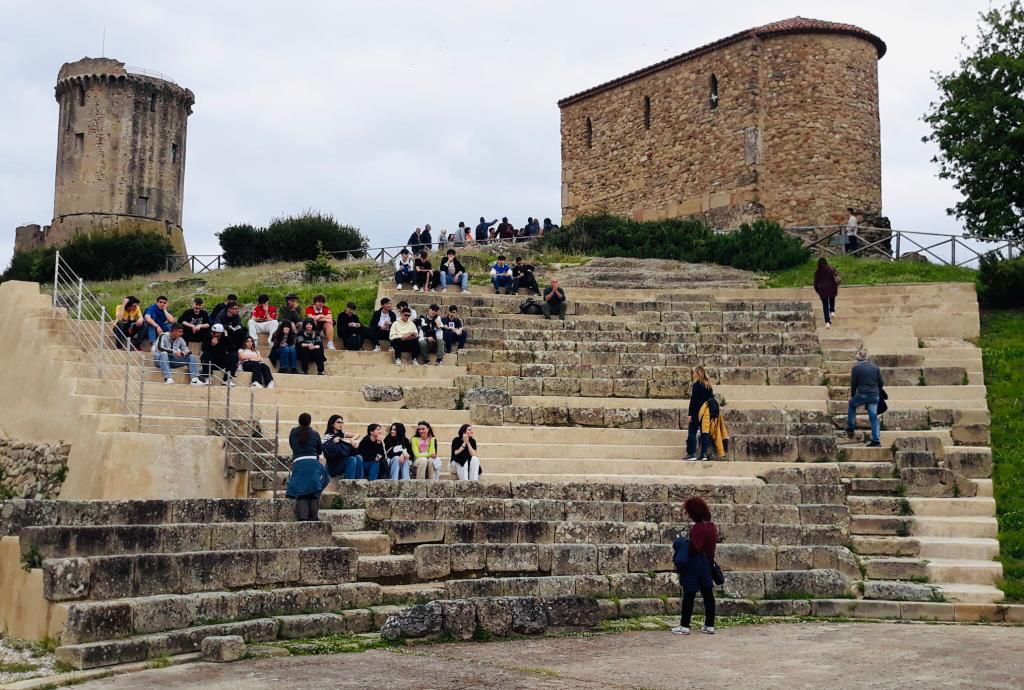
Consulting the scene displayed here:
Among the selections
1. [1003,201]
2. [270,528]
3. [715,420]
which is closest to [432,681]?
[270,528]

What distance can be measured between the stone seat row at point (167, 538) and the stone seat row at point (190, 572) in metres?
0.25

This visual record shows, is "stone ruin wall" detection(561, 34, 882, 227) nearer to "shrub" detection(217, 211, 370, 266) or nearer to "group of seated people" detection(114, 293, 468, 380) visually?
"shrub" detection(217, 211, 370, 266)

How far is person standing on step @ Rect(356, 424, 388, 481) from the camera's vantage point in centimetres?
1342

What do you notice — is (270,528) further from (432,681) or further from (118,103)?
(118,103)

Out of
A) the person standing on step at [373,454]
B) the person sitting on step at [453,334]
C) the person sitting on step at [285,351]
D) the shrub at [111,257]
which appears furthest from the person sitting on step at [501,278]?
the shrub at [111,257]

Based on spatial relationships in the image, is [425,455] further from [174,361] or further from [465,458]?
[174,361]

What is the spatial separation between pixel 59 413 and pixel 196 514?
15.0 ft

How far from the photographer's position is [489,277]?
26078mm

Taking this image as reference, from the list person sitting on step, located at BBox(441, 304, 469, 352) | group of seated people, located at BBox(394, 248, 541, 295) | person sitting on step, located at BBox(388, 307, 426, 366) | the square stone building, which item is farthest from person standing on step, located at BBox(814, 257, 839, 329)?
the square stone building

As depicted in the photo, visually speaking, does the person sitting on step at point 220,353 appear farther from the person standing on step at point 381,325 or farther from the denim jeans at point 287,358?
the person standing on step at point 381,325

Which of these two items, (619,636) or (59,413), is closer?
(619,636)

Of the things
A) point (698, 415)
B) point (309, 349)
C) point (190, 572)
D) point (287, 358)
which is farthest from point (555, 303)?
point (190, 572)

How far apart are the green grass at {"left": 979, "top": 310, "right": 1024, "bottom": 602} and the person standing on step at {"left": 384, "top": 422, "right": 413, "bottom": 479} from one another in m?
6.40

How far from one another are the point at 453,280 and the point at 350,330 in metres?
5.13
